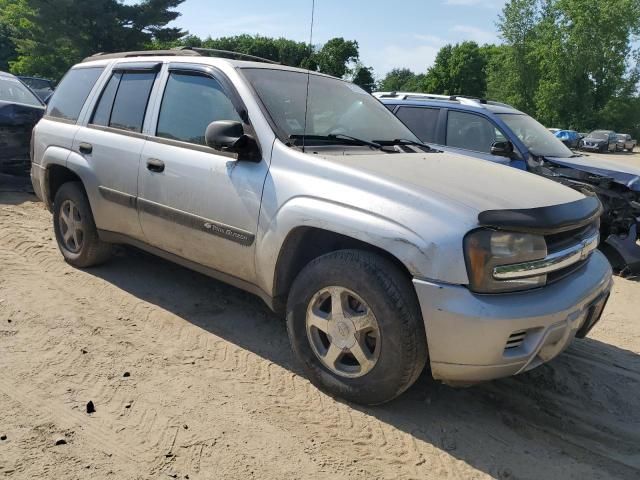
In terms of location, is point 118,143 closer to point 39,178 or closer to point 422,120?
point 39,178

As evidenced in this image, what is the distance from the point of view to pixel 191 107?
383 centimetres

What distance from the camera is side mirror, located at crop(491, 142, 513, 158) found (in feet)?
21.2

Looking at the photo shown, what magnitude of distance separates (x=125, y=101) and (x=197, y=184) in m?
1.29

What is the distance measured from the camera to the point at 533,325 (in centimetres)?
260

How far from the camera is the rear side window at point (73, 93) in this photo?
4730 mm

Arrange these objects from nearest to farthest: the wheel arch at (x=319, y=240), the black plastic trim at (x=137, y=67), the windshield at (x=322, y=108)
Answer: the wheel arch at (x=319, y=240)
the windshield at (x=322, y=108)
the black plastic trim at (x=137, y=67)

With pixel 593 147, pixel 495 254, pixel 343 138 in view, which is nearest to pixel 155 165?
pixel 343 138

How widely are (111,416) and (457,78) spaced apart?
71.6 meters

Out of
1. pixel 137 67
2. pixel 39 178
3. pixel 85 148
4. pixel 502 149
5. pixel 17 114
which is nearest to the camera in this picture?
pixel 137 67

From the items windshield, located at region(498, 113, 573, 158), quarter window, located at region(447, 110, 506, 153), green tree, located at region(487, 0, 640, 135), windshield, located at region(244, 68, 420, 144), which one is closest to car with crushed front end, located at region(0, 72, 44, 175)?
windshield, located at region(244, 68, 420, 144)

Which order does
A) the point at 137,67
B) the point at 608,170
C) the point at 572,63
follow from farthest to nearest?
the point at 572,63, the point at 608,170, the point at 137,67

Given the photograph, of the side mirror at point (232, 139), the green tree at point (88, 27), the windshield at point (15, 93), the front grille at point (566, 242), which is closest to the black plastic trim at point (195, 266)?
the side mirror at point (232, 139)

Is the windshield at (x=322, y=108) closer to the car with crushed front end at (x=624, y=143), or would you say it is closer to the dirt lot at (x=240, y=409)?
the dirt lot at (x=240, y=409)

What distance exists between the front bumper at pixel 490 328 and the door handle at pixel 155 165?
2.09 meters
